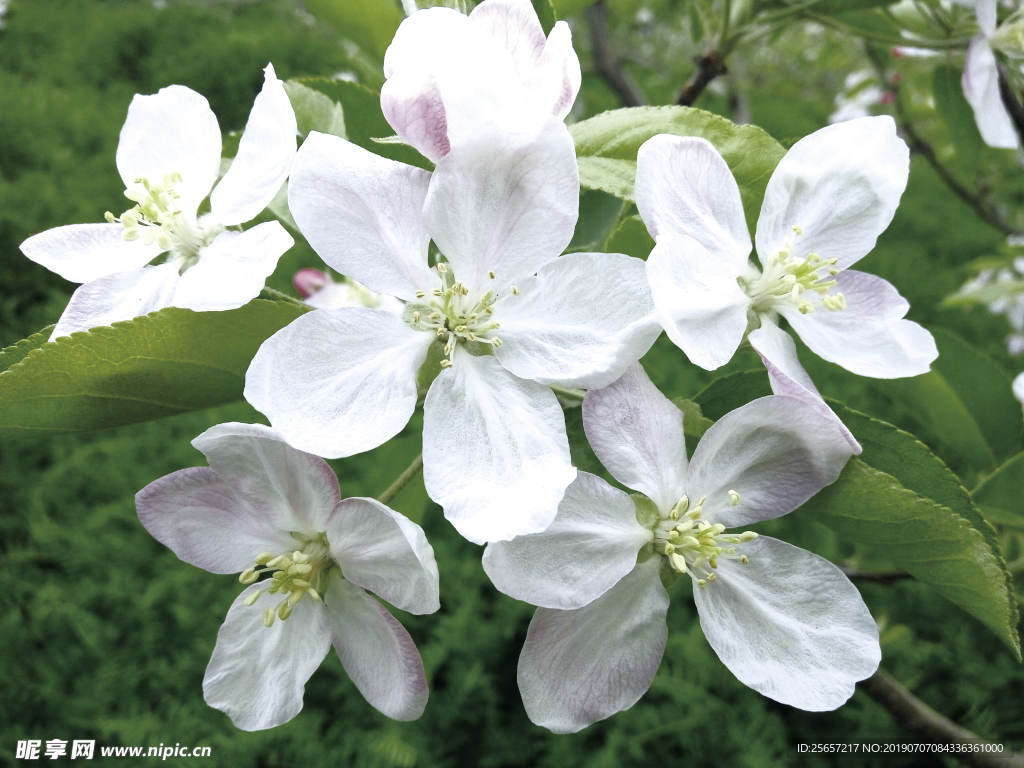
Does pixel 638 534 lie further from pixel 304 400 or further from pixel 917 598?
pixel 917 598

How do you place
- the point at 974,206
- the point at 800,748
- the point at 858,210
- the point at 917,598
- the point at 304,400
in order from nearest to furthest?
the point at 304,400 < the point at 858,210 < the point at 800,748 < the point at 974,206 < the point at 917,598

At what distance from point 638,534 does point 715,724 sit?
1.41 m

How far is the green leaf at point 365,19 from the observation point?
0.89 m

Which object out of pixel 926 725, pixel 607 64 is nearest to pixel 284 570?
pixel 926 725

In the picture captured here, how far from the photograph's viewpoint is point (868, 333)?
726 mm

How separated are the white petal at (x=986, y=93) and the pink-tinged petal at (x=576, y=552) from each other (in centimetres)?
83

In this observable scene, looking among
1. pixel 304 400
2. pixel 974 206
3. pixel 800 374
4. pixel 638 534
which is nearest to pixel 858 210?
pixel 800 374

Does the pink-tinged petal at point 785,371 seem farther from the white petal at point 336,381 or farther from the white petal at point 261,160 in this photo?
the white petal at point 261,160

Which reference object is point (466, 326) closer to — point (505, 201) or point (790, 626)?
point (505, 201)

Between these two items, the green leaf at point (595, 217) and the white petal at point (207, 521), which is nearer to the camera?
the white petal at point (207, 521)

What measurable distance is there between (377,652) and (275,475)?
17 centimetres

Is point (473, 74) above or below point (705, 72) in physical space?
above

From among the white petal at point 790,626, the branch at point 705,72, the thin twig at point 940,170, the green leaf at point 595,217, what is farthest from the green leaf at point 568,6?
the thin twig at point 940,170

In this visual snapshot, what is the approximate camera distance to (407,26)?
572mm
